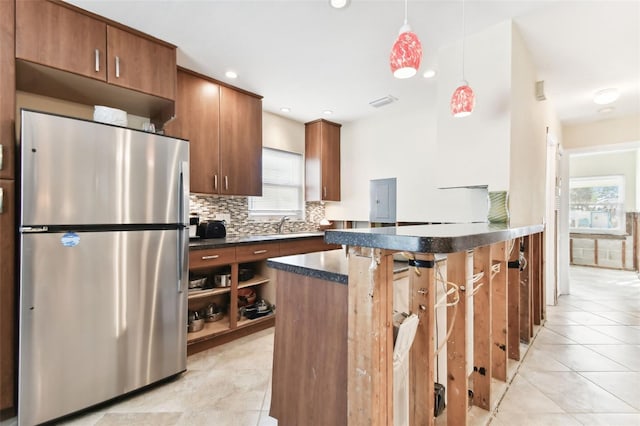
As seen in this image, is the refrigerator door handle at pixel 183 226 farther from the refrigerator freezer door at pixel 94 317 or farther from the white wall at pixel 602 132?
the white wall at pixel 602 132

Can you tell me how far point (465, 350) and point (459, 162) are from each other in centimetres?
142

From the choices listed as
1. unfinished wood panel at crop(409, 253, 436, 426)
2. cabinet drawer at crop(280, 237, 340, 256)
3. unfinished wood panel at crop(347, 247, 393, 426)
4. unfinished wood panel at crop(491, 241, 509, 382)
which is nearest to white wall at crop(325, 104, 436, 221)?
cabinet drawer at crop(280, 237, 340, 256)

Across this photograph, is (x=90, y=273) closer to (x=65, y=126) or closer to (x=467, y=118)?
(x=65, y=126)

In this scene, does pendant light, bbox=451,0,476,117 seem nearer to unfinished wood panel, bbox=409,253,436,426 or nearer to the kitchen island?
the kitchen island

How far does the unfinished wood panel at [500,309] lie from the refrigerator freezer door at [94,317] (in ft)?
7.05

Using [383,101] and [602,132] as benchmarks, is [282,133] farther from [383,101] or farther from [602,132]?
[602,132]

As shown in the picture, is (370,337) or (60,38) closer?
(370,337)

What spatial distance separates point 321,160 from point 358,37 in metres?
2.02

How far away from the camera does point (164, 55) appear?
222 cm

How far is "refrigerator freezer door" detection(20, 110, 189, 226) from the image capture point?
1.52m

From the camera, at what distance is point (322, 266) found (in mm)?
1314

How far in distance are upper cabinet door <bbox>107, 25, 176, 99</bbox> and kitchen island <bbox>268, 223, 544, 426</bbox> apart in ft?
5.55

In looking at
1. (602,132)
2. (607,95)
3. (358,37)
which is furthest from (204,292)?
(602,132)

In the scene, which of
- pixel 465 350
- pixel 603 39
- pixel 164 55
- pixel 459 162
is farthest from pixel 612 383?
pixel 164 55
